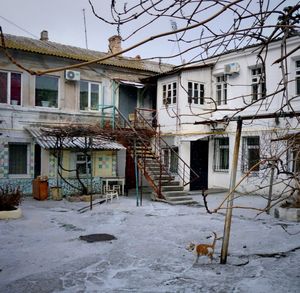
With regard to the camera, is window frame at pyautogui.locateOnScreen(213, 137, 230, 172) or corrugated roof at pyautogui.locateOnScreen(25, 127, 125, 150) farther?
window frame at pyautogui.locateOnScreen(213, 137, 230, 172)

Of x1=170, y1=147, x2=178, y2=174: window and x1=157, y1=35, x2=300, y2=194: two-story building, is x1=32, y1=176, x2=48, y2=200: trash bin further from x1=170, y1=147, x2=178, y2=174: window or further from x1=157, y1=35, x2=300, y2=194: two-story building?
x1=170, y1=147, x2=178, y2=174: window

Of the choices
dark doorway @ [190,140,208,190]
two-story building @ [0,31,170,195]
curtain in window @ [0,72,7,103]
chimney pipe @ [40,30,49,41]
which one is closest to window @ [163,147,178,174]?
dark doorway @ [190,140,208,190]

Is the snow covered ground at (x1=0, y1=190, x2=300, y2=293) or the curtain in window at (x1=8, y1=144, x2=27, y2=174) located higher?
the curtain in window at (x1=8, y1=144, x2=27, y2=174)

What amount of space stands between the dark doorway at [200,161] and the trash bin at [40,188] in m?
7.53

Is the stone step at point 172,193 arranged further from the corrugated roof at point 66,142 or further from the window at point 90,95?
the window at point 90,95

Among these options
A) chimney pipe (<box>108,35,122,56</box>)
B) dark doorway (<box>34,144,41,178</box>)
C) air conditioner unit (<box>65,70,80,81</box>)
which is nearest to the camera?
chimney pipe (<box>108,35,122,56</box>)

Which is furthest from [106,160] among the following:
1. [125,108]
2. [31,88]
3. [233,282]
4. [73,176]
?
[233,282]

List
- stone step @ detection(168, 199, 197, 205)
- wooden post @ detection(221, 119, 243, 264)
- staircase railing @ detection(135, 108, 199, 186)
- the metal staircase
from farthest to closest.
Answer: staircase railing @ detection(135, 108, 199, 186)
the metal staircase
stone step @ detection(168, 199, 197, 205)
wooden post @ detection(221, 119, 243, 264)

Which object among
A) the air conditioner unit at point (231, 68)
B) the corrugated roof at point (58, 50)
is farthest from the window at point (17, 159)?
the air conditioner unit at point (231, 68)

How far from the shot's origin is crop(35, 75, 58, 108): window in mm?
16438

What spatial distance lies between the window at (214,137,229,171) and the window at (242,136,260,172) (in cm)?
125

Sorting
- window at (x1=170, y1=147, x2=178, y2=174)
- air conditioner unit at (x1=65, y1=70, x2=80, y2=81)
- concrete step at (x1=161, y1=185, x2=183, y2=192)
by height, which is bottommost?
concrete step at (x1=161, y1=185, x2=183, y2=192)

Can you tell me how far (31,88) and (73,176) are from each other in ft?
14.8

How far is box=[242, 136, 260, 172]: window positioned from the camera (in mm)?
16559
